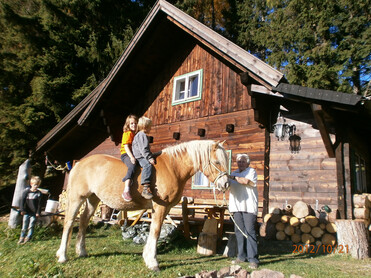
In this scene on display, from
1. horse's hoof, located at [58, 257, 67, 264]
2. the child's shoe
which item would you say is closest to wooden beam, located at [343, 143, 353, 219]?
the child's shoe

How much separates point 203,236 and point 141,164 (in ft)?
7.78

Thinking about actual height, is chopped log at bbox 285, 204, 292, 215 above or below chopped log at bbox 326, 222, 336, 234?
above

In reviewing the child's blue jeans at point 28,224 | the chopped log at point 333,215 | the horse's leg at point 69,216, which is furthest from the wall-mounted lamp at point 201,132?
the child's blue jeans at point 28,224

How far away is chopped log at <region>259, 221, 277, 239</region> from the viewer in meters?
6.58

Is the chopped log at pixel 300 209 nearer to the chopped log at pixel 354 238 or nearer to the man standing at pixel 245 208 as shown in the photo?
the chopped log at pixel 354 238

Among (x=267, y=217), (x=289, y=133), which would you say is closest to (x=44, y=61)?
(x=289, y=133)

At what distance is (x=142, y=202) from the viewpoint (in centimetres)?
447

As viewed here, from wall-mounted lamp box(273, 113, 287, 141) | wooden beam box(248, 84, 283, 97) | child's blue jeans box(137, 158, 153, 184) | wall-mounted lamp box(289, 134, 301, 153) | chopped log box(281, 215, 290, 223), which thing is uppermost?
wooden beam box(248, 84, 283, 97)

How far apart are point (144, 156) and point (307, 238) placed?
4534mm

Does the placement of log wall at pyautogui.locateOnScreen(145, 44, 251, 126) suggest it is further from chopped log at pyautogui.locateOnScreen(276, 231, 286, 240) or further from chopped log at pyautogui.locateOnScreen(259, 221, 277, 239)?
chopped log at pyautogui.locateOnScreen(276, 231, 286, 240)

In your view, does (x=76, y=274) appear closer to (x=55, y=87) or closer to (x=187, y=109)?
(x=187, y=109)

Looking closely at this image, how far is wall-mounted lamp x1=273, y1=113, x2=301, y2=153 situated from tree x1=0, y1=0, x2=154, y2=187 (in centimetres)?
1245

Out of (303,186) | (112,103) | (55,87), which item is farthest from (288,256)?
(55,87)

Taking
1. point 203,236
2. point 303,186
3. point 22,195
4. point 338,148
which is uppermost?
point 338,148
